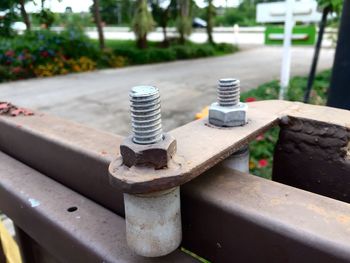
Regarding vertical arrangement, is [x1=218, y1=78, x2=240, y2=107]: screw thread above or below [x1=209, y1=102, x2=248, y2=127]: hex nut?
above

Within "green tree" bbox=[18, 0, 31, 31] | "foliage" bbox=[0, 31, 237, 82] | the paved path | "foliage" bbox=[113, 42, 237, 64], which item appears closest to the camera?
"green tree" bbox=[18, 0, 31, 31]

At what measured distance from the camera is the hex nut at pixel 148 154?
0.71 m

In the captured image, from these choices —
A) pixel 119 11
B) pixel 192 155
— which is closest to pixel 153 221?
pixel 192 155

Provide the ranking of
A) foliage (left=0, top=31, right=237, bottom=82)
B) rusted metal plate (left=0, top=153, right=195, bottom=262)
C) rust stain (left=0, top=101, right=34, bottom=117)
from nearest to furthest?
rusted metal plate (left=0, top=153, right=195, bottom=262) < rust stain (left=0, top=101, right=34, bottom=117) < foliage (left=0, top=31, right=237, bottom=82)

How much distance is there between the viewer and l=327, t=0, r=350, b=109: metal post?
205 cm

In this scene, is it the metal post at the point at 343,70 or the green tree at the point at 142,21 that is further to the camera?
the green tree at the point at 142,21

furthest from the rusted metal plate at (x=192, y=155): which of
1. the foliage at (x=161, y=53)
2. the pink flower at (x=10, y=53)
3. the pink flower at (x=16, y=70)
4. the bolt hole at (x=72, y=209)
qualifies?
the foliage at (x=161, y=53)

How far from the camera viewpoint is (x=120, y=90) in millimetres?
8430

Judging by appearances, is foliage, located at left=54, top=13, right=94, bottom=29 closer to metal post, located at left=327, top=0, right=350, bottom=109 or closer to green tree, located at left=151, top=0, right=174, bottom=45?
metal post, located at left=327, top=0, right=350, bottom=109

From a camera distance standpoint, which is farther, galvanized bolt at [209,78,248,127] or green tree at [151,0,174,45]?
green tree at [151,0,174,45]

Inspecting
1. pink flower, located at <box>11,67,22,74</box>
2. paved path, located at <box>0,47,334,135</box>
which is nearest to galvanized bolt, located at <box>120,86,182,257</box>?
paved path, located at <box>0,47,334,135</box>

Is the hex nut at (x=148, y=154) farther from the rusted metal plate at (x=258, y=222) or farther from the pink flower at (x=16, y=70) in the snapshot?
the pink flower at (x=16, y=70)

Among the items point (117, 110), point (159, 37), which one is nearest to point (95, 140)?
point (117, 110)

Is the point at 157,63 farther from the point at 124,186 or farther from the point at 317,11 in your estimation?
the point at 124,186
